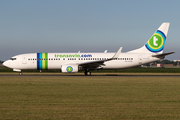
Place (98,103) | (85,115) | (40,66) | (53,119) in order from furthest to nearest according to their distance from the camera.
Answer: (40,66)
(98,103)
(85,115)
(53,119)

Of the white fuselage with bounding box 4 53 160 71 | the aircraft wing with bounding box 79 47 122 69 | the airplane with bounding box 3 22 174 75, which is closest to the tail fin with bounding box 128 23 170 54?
the airplane with bounding box 3 22 174 75

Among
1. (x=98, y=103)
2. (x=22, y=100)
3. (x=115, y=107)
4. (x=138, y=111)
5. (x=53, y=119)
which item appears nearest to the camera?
(x=53, y=119)

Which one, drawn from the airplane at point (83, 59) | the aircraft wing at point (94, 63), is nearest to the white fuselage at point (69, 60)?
the airplane at point (83, 59)

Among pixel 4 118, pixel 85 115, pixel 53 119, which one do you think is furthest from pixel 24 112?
pixel 85 115

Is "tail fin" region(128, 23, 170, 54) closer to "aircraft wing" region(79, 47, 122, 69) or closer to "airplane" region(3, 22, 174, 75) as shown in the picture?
"airplane" region(3, 22, 174, 75)

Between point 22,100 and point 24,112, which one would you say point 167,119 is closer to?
point 24,112

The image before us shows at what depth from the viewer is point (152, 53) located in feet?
117

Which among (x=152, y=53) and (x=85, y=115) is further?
(x=152, y=53)

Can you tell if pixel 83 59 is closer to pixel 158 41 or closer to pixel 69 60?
pixel 69 60

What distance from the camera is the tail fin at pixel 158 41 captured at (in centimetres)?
3575

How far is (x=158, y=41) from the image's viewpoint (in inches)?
1409

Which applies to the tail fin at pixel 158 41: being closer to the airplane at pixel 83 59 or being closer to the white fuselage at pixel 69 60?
the airplane at pixel 83 59

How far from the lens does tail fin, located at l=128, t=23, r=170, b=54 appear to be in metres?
35.8

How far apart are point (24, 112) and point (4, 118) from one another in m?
1.01
